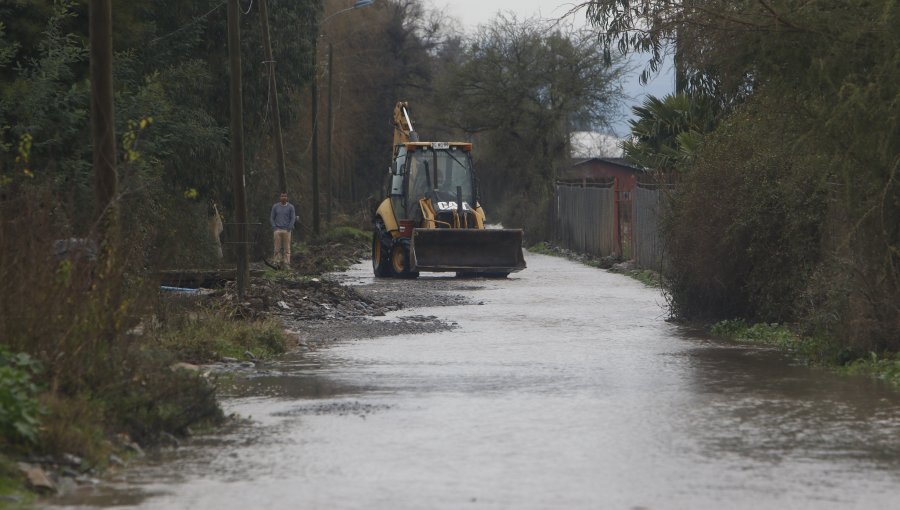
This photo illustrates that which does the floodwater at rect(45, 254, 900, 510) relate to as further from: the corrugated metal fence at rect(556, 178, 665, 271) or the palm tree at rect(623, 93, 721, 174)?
the palm tree at rect(623, 93, 721, 174)

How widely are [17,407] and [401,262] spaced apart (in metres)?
24.7

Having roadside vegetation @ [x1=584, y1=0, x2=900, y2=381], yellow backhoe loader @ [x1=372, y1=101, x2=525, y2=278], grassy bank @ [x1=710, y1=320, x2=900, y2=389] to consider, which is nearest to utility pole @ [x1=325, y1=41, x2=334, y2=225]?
yellow backhoe loader @ [x1=372, y1=101, x2=525, y2=278]

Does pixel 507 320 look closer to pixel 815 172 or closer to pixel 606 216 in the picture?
pixel 815 172

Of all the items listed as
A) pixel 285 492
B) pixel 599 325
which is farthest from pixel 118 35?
pixel 285 492

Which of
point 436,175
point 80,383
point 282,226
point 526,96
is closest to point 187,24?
point 282,226

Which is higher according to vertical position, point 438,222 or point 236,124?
point 236,124

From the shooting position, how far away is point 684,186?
20.9 meters

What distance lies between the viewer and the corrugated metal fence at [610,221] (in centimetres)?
3403

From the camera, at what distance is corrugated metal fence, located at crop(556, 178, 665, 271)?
34.0 m

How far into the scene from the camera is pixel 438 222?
33.5 m

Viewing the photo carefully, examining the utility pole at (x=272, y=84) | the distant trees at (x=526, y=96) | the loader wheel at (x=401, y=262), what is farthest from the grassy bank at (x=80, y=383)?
the distant trees at (x=526, y=96)

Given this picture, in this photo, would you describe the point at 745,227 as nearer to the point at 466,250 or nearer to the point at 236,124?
the point at 236,124

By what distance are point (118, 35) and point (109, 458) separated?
56.4 feet

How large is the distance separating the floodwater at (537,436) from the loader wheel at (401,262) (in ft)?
51.9
